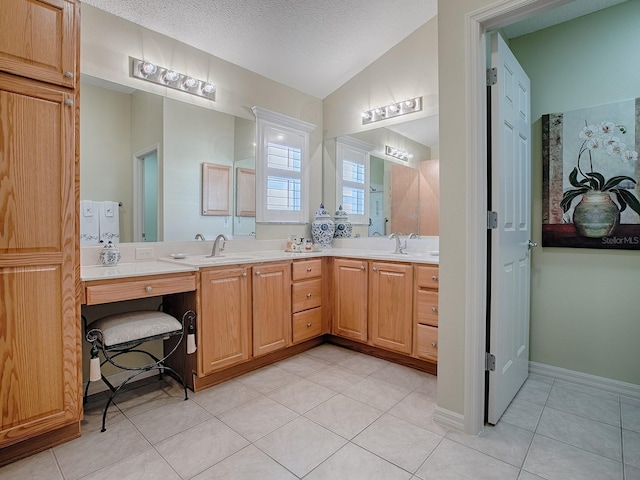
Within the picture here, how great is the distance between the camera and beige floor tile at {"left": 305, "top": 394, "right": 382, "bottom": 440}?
1.91 m

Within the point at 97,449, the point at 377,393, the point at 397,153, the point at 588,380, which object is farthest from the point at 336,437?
the point at 397,153

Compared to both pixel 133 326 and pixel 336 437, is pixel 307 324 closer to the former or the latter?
pixel 336 437

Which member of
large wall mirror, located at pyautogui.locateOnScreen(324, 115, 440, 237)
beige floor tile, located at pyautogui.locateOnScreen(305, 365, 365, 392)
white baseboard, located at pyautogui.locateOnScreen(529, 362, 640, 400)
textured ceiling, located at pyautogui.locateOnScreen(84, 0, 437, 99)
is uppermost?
textured ceiling, located at pyautogui.locateOnScreen(84, 0, 437, 99)

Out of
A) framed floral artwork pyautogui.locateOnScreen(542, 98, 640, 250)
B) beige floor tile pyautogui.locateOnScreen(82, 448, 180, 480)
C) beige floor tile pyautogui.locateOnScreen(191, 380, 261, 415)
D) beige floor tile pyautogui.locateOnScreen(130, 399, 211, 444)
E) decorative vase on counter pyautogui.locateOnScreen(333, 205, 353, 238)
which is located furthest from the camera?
decorative vase on counter pyautogui.locateOnScreen(333, 205, 353, 238)

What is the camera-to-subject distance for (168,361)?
2.61 metres

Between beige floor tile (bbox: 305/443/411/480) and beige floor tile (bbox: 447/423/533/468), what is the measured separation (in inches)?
17.0

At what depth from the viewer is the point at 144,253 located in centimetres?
255

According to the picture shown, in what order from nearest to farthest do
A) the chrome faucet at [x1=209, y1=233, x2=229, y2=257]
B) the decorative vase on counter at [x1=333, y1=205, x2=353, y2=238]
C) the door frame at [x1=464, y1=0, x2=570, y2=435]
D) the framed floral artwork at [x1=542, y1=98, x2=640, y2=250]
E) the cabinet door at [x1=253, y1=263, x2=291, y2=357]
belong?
the door frame at [x1=464, y1=0, x2=570, y2=435] < the framed floral artwork at [x1=542, y1=98, x2=640, y2=250] < the cabinet door at [x1=253, y1=263, x2=291, y2=357] < the chrome faucet at [x1=209, y1=233, x2=229, y2=257] < the decorative vase on counter at [x1=333, y1=205, x2=353, y2=238]

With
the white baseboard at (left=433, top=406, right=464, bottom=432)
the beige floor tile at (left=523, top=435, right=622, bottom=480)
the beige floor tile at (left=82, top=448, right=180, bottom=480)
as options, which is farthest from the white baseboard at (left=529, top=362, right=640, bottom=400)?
the beige floor tile at (left=82, top=448, right=180, bottom=480)

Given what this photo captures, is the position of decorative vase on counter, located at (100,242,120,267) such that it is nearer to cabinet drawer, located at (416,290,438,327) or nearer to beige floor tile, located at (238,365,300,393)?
beige floor tile, located at (238,365,300,393)

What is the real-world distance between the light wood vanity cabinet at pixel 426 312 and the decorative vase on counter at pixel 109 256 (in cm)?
208

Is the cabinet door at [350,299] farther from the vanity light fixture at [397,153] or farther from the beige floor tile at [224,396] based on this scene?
the vanity light fixture at [397,153]

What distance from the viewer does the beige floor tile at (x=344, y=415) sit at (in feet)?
6.26

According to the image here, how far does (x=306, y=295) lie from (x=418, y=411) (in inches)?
51.8
